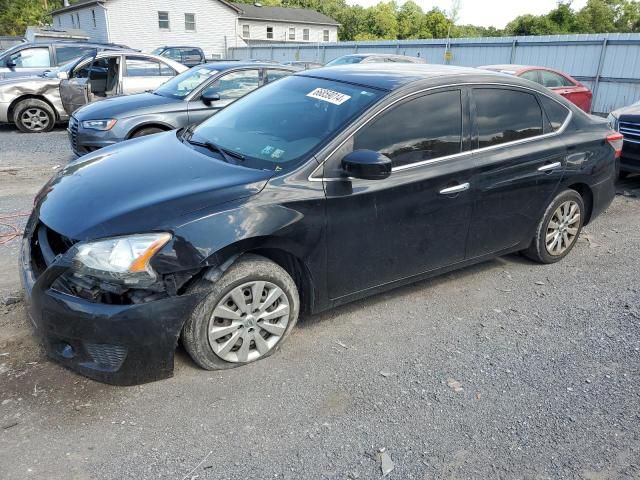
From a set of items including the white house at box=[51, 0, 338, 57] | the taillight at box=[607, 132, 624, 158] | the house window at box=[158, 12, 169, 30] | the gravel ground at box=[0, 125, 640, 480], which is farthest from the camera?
the house window at box=[158, 12, 169, 30]

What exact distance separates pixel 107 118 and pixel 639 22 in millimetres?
48140

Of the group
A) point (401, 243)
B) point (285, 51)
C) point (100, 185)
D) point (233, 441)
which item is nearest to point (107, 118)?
point (100, 185)

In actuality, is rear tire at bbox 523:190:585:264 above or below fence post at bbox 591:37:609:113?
below

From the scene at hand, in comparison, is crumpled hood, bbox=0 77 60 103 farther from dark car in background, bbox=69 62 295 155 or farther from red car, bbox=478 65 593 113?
red car, bbox=478 65 593 113

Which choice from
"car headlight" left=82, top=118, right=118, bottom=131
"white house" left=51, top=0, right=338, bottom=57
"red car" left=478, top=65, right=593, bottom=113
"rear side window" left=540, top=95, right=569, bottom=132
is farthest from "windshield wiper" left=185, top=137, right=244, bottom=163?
"white house" left=51, top=0, right=338, bottom=57

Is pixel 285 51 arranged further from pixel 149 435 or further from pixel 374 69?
pixel 149 435

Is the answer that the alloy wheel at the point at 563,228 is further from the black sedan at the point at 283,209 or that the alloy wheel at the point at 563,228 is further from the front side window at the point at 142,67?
the front side window at the point at 142,67

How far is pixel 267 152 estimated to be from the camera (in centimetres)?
344

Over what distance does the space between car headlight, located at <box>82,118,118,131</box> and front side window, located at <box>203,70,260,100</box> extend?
57.1 inches

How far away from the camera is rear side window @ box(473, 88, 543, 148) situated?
3.92 meters

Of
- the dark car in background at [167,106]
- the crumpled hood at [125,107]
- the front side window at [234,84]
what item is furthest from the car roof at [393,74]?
the front side window at [234,84]

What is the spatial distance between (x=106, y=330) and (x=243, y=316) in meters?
0.76

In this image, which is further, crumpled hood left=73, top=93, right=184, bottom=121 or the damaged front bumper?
crumpled hood left=73, top=93, right=184, bottom=121

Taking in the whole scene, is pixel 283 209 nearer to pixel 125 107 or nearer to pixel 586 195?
pixel 586 195
